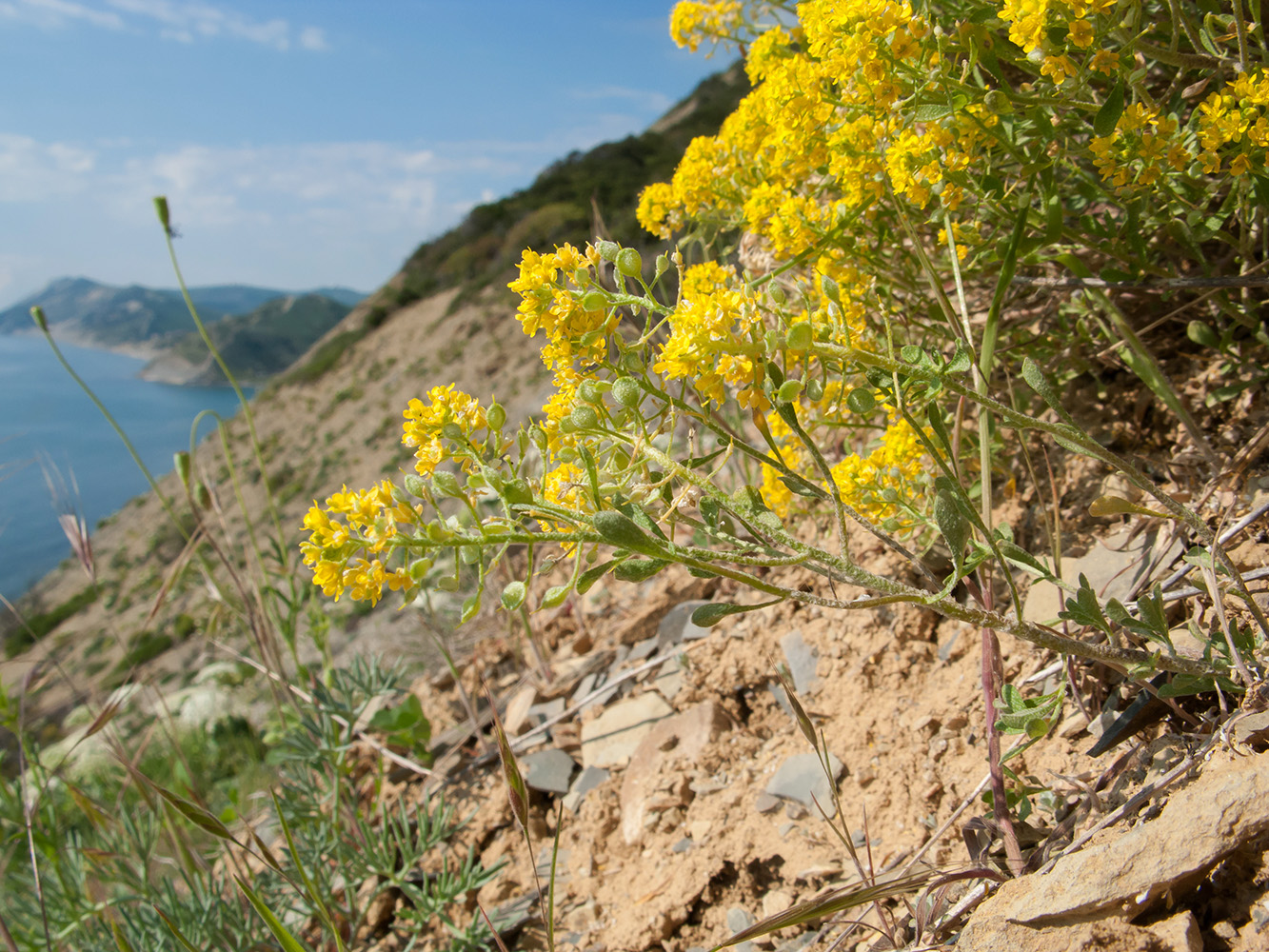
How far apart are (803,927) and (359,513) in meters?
1.26

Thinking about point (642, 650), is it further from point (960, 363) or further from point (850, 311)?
point (960, 363)

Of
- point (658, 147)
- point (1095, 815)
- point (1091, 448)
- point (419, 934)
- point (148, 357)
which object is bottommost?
point (419, 934)

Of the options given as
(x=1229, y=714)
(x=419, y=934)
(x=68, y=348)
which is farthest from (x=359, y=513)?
(x=68, y=348)

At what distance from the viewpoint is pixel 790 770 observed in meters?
1.84

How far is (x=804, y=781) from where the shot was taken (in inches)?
70.4

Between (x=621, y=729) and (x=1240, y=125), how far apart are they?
218 cm

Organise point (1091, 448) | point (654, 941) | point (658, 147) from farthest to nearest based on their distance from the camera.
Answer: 1. point (658, 147)
2. point (654, 941)
3. point (1091, 448)

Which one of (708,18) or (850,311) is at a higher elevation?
(708,18)

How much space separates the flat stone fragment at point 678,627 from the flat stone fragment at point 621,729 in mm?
233

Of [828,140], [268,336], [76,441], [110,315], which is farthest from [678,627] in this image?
[110,315]

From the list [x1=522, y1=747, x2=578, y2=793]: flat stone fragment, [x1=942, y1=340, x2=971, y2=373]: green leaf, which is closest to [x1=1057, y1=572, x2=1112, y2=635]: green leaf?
[x1=942, y1=340, x2=971, y2=373]: green leaf

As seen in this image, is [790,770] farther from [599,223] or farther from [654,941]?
[599,223]

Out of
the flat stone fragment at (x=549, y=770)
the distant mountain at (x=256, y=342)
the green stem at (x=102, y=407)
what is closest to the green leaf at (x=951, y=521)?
the flat stone fragment at (x=549, y=770)

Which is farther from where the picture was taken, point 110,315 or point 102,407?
point 110,315
